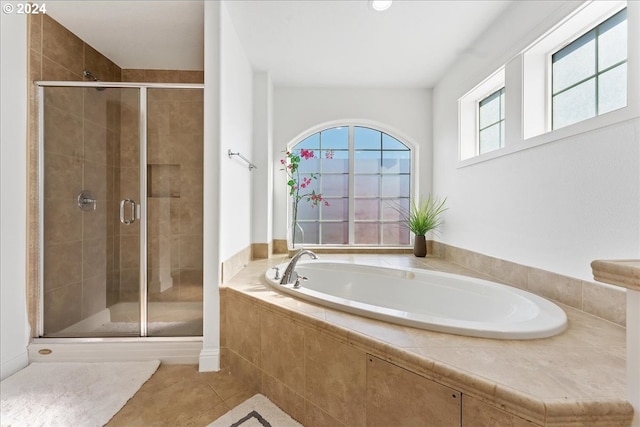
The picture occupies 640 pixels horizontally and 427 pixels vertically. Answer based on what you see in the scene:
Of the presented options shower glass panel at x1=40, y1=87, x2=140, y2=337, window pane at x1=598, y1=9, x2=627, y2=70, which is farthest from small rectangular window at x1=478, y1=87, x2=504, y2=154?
shower glass panel at x1=40, y1=87, x2=140, y2=337

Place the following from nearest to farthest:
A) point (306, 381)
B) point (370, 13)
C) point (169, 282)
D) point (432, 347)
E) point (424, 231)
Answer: point (432, 347)
point (306, 381)
point (370, 13)
point (169, 282)
point (424, 231)

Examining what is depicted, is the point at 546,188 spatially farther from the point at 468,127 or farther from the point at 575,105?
the point at 468,127

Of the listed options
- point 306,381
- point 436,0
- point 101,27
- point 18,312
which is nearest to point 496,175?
point 436,0

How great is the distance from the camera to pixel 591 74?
1.31 meters

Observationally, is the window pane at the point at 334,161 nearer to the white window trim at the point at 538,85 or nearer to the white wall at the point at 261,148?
the white wall at the point at 261,148

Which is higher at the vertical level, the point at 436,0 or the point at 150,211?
the point at 436,0

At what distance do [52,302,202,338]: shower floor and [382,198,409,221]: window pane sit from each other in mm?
2017

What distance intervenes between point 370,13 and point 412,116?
1.34 metres

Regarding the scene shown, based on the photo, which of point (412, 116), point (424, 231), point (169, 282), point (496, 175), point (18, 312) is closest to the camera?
point (18, 312)

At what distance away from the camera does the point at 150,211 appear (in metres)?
1.93

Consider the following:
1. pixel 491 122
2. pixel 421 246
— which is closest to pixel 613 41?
pixel 491 122

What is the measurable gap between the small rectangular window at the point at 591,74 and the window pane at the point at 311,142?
1959 mm

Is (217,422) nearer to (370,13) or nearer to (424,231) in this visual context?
(424,231)

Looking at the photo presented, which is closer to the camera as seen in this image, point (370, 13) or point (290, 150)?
point (370, 13)
